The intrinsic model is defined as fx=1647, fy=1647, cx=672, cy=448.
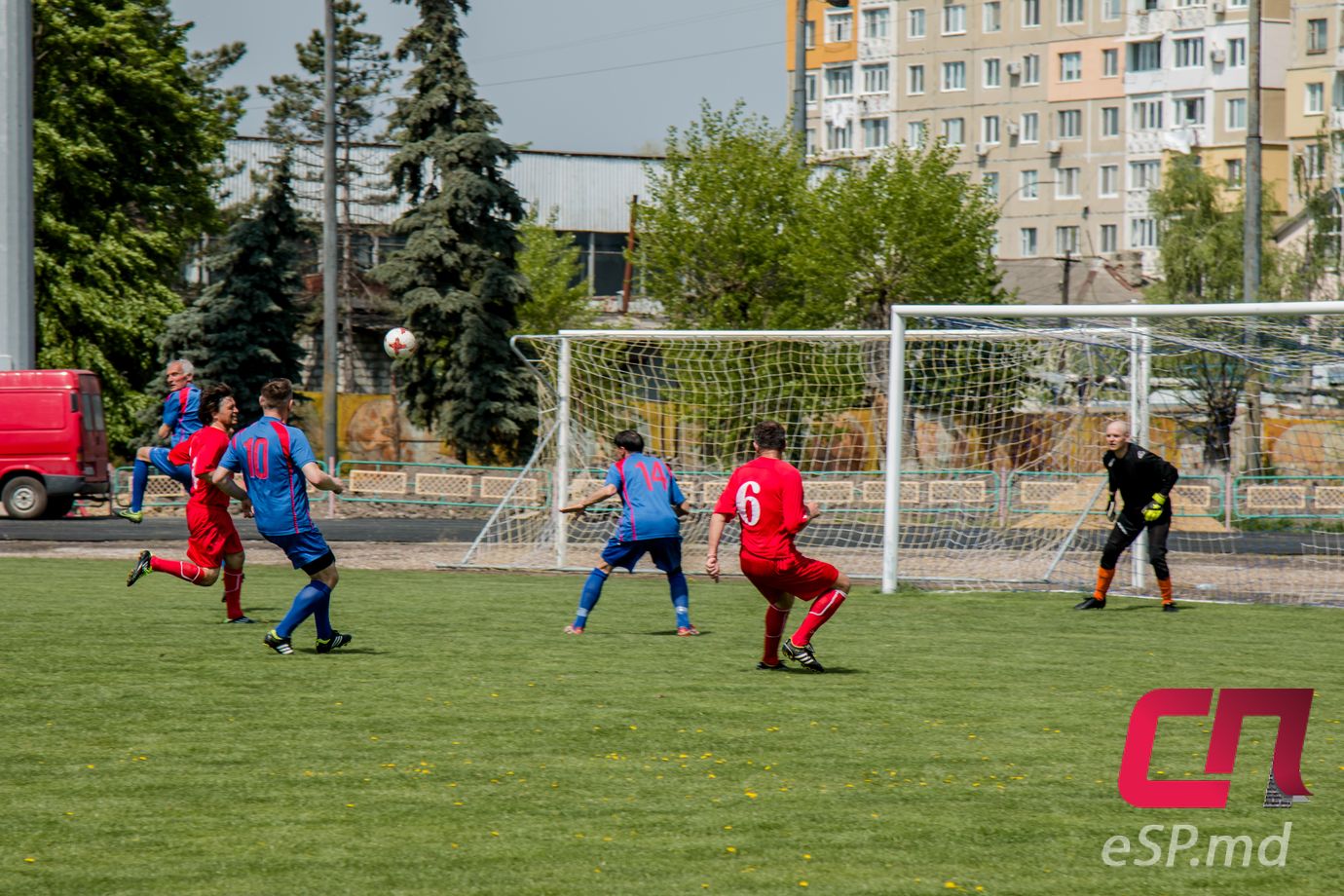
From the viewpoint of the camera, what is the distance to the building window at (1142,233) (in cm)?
7912

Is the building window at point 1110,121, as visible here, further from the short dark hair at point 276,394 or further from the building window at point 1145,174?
the short dark hair at point 276,394

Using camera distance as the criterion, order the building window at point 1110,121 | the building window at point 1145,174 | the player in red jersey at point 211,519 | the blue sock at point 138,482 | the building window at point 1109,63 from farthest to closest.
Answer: the building window at point 1110,121
the building window at point 1109,63
the building window at point 1145,174
the blue sock at point 138,482
the player in red jersey at point 211,519

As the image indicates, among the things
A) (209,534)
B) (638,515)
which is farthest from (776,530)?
(209,534)

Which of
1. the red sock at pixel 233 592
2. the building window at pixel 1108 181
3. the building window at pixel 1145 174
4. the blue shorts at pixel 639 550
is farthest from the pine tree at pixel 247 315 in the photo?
the building window at pixel 1108 181

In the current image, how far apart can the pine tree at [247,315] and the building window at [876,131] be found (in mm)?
55553

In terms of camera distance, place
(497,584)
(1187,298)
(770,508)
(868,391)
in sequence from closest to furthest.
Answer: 1. (770,508)
2. (497,584)
3. (868,391)
4. (1187,298)

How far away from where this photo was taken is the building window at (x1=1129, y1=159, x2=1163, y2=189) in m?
78.4

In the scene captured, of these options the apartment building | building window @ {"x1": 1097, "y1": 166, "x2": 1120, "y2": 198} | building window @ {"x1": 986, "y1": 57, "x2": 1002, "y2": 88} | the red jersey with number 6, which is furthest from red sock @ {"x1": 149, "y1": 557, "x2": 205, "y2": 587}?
building window @ {"x1": 986, "y1": 57, "x2": 1002, "y2": 88}

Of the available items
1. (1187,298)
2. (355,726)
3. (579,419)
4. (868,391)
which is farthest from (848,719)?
(1187,298)

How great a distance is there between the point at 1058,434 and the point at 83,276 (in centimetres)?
2488

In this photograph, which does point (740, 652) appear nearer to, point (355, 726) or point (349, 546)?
point (355, 726)

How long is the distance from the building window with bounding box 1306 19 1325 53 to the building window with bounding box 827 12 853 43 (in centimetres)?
2524

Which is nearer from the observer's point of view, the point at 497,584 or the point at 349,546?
the point at 497,584

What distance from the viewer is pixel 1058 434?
2298cm
